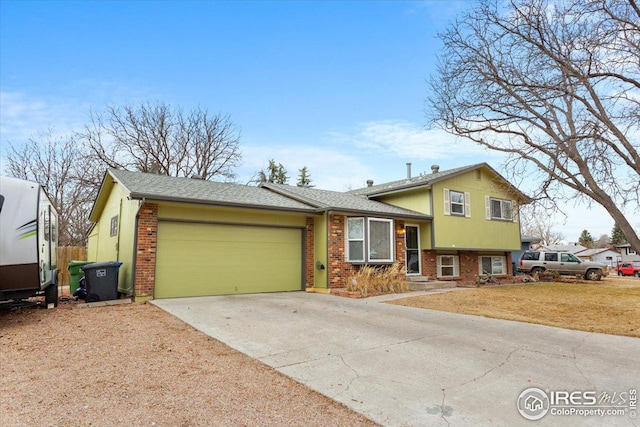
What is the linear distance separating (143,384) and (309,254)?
8.58 meters

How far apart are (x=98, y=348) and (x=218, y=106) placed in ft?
78.3

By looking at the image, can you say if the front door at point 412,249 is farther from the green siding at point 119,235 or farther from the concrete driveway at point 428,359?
the green siding at point 119,235

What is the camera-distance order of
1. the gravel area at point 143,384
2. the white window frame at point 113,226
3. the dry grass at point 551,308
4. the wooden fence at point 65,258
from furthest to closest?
the wooden fence at point 65,258 < the white window frame at point 113,226 < the dry grass at point 551,308 < the gravel area at point 143,384

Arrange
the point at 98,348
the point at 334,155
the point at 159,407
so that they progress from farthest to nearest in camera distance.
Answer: the point at 334,155 < the point at 98,348 < the point at 159,407

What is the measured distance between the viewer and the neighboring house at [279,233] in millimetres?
9695

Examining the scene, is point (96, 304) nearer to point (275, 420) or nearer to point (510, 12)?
point (275, 420)

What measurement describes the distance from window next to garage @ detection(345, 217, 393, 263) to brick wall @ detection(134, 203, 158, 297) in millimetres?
5953

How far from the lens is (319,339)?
5742mm

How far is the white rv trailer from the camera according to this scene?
6664mm

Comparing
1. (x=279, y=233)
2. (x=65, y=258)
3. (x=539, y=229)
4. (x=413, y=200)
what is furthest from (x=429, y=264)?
(x=539, y=229)

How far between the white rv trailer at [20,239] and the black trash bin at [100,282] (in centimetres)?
146

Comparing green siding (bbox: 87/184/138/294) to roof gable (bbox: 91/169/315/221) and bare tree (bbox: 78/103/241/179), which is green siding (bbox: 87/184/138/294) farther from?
bare tree (bbox: 78/103/241/179)

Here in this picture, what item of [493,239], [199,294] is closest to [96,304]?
[199,294]

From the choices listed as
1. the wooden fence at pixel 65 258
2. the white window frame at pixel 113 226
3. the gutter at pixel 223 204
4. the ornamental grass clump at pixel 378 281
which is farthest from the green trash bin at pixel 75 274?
the ornamental grass clump at pixel 378 281
